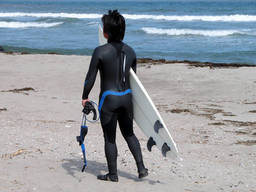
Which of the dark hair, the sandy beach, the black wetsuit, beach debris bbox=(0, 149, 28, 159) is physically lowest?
the sandy beach

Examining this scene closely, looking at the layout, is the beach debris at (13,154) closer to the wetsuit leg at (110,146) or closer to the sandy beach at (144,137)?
the sandy beach at (144,137)

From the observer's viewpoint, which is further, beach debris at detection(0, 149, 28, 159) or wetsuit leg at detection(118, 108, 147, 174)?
beach debris at detection(0, 149, 28, 159)

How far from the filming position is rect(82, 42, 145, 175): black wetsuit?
14.2 feet

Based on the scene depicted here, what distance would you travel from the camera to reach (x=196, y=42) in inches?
989

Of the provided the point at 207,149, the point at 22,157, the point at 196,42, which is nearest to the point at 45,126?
the point at 22,157

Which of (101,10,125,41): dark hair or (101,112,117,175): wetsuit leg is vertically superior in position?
(101,10,125,41): dark hair

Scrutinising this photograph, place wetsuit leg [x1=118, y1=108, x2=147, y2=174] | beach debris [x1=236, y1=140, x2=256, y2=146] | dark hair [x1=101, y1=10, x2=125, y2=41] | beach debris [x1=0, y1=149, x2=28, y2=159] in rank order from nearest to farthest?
dark hair [x1=101, y1=10, x2=125, y2=41]
wetsuit leg [x1=118, y1=108, x2=147, y2=174]
beach debris [x1=0, y1=149, x2=28, y2=159]
beach debris [x1=236, y1=140, x2=256, y2=146]

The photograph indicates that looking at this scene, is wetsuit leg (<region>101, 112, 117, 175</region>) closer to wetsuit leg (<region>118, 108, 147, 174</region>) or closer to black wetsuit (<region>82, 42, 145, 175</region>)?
black wetsuit (<region>82, 42, 145, 175</region>)

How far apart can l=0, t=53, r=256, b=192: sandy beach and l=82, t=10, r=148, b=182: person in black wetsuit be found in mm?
633

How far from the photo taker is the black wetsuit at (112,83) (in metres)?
4.32

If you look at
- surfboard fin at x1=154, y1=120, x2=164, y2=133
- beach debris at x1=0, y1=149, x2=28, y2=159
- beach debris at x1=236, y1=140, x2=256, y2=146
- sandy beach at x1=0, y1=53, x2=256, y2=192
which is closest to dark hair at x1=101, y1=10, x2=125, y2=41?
surfboard fin at x1=154, y1=120, x2=164, y2=133

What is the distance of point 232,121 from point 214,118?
1.24ft

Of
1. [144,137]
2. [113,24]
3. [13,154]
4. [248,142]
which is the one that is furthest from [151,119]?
[248,142]

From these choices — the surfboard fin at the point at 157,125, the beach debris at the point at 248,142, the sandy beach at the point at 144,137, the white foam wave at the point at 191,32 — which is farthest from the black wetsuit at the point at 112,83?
the white foam wave at the point at 191,32
